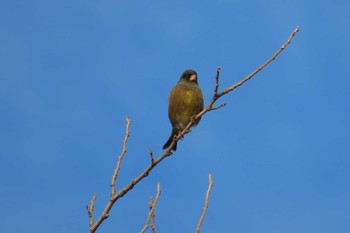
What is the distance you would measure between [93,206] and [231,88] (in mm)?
1314

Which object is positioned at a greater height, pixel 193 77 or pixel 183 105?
pixel 193 77

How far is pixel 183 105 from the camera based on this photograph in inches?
285

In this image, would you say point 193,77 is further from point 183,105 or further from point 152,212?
point 152,212

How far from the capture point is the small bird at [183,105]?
7.21 metres

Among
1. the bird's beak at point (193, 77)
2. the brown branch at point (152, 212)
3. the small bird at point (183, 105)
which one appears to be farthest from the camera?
the bird's beak at point (193, 77)

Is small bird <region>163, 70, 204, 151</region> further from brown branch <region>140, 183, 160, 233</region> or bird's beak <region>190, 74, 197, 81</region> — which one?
brown branch <region>140, 183, 160, 233</region>

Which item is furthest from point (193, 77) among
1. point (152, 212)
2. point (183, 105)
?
point (152, 212)

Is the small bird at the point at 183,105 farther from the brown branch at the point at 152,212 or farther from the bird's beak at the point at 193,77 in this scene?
the brown branch at the point at 152,212

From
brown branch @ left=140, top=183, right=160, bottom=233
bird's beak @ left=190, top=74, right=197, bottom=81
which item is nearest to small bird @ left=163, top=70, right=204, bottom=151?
bird's beak @ left=190, top=74, right=197, bottom=81

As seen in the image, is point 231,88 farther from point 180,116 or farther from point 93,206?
point 180,116

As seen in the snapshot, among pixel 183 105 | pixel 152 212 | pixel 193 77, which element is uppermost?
pixel 193 77

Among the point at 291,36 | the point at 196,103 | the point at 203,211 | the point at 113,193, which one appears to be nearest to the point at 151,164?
the point at 113,193

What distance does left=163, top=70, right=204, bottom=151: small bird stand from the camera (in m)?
7.21

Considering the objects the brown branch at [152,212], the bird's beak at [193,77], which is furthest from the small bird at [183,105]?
the brown branch at [152,212]
